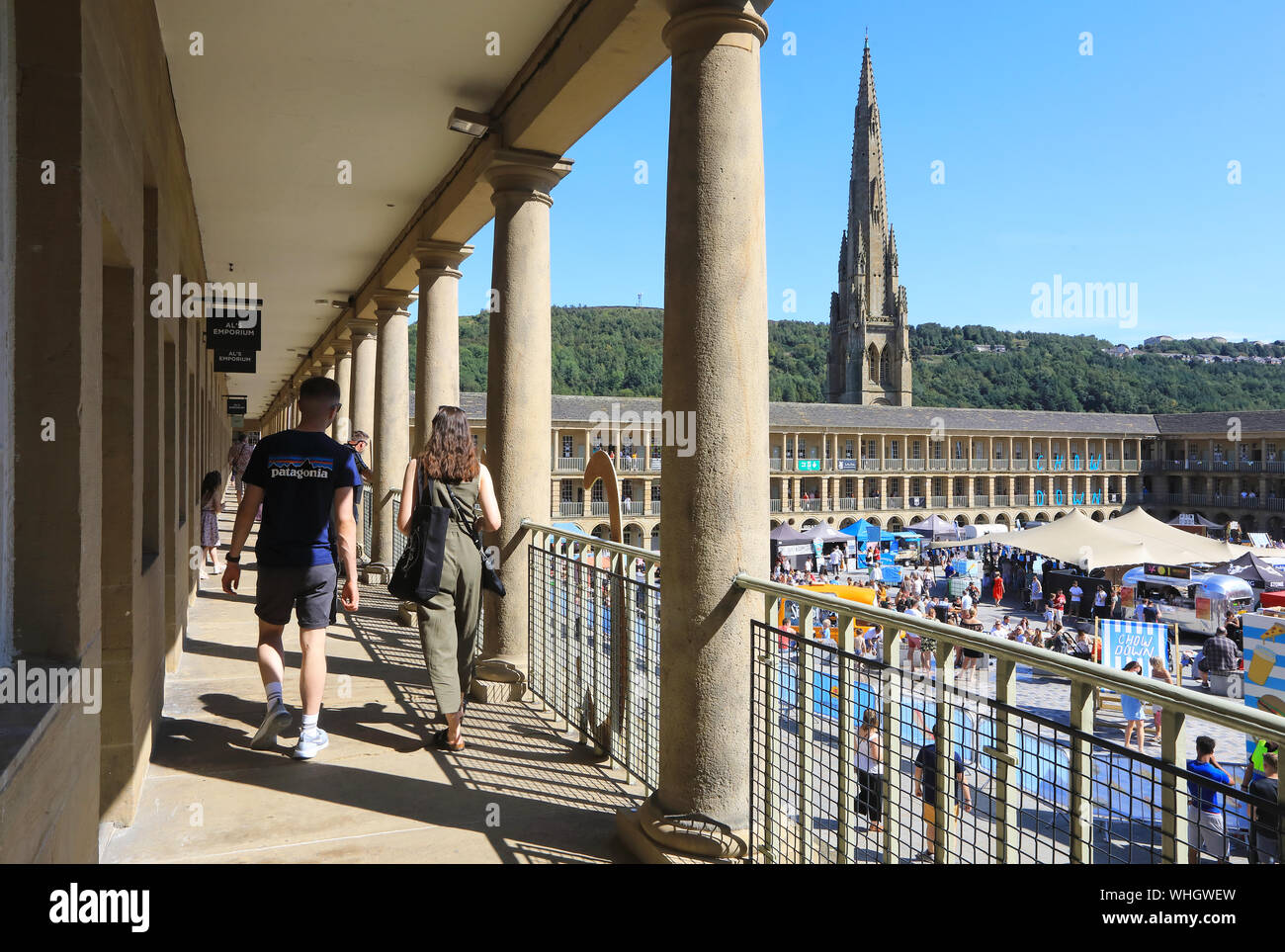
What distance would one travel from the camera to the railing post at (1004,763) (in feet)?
7.69

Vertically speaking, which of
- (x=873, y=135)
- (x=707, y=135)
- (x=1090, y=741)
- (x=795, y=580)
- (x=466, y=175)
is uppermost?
(x=873, y=135)

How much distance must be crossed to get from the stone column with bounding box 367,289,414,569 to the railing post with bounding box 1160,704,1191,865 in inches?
386

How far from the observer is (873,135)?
91.8 m

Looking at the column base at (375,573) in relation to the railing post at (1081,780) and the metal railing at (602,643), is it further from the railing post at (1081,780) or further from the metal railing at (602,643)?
the railing post at (1081,780)

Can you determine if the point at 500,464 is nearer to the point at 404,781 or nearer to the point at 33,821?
the point at 404,781

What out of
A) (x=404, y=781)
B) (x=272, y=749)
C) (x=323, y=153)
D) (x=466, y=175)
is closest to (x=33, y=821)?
(x=404, y=781)

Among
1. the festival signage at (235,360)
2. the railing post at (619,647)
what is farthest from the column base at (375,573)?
the railing post at (619,647)

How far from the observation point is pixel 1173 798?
1.94 meters

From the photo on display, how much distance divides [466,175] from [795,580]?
2698 centimetres

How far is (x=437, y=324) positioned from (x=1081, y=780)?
7.90 meters

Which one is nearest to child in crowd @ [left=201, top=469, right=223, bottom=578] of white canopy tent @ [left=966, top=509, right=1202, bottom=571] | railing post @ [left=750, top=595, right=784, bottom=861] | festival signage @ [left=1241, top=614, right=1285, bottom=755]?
railing post @ [left=750, top=595, right=784, bottom=861]

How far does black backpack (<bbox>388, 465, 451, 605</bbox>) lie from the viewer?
4789mm

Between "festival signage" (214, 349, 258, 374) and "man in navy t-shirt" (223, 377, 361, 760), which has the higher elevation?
"festival signage" (214, 349, 258, 374)

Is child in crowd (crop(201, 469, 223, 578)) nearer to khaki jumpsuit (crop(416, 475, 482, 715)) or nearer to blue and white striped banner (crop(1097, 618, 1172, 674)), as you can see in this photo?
khaki jumpsuit (crop(416, 475, 482, 715))
